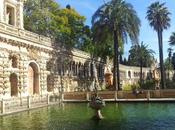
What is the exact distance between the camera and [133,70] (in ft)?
347

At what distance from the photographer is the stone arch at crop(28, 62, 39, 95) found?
129ft

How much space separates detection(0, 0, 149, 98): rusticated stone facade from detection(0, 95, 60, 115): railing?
254 centimetres

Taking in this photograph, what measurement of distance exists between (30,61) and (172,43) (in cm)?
4417

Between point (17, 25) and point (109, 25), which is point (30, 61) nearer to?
point (17, 25)

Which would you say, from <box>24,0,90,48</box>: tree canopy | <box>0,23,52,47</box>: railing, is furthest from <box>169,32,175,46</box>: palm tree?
<box>0,23,52,47</box>: railing

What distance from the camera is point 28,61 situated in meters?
38.3

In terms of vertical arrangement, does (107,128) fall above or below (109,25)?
below

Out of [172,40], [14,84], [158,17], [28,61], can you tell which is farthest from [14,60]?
[172,40]

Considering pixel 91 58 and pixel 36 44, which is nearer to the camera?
pixel 36 44

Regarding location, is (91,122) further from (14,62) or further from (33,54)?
(33,54)

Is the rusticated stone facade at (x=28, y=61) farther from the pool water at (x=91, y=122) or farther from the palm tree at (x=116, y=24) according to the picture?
the pool water at (x=91, y=122)

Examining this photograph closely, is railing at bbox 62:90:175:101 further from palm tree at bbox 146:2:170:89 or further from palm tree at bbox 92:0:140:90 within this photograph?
palm tree at bbox 146:2:170:89

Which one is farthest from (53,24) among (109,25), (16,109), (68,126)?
(68,126)

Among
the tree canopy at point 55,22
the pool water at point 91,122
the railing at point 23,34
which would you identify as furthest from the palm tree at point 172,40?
the pool water at point 91,122
